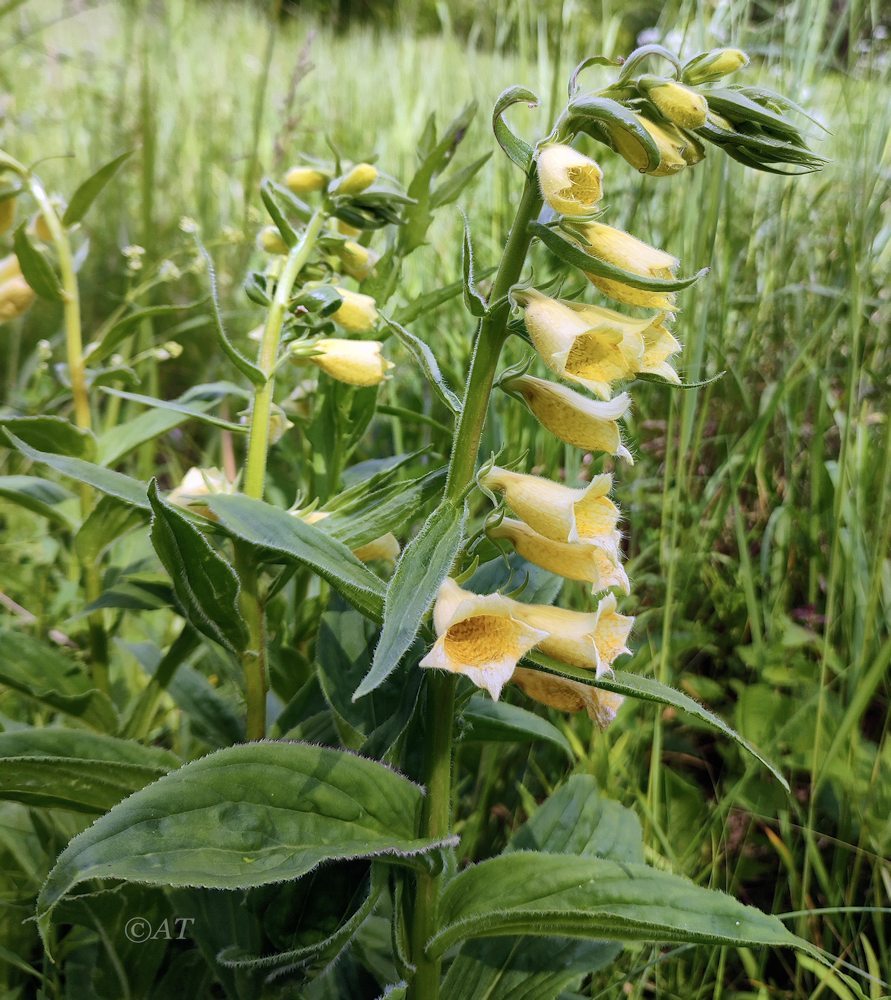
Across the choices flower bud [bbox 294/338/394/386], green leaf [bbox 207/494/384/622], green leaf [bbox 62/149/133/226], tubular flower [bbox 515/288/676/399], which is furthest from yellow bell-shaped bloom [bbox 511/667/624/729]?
green leaf [bbox 62/149/133/226]

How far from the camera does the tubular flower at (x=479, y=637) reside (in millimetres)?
723

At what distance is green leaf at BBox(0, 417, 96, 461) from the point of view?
1.08 metres

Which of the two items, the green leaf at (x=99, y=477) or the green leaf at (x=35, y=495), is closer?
the green leaf at (x=99, y=477)

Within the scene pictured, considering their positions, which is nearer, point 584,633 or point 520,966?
point 584,633

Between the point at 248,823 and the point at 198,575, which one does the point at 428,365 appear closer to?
the point at 198,575

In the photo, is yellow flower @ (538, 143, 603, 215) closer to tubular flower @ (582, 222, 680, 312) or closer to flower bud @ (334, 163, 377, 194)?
tubular flower @ (582, 222, 680, 312)

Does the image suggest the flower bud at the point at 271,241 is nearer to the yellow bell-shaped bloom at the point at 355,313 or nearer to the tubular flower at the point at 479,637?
the yellow bell-shaped bloom at the point at 355,313

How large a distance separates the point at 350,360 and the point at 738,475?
2.22 ft

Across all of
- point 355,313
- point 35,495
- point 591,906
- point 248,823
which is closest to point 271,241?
point 355,313

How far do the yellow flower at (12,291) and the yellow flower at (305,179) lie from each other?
380 millimetres

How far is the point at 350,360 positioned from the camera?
1.06 meters

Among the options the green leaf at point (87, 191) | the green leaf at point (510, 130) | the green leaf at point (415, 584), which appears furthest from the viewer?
the green leaf at point (87, 191)

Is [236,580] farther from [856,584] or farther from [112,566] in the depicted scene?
[856,584]

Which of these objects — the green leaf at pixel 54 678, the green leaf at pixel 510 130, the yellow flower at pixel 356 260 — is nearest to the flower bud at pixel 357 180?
the yellow flower at pixel 356 260
